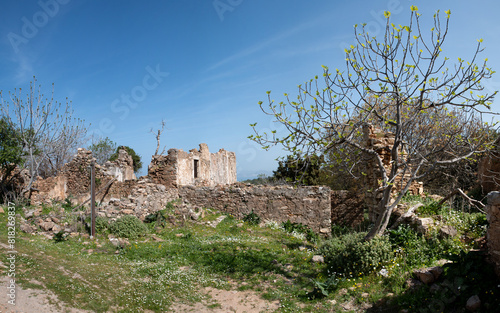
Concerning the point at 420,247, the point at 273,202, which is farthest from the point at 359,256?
the point at 273,202

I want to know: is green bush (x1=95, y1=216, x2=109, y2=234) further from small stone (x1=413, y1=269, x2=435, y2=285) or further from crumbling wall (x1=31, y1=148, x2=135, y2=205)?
small stone (x1=413, y1=269, x2=435, y2=285)

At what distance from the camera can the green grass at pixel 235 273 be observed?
546 cm

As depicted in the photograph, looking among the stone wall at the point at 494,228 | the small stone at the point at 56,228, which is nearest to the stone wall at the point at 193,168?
the small stone at the point at 56,228

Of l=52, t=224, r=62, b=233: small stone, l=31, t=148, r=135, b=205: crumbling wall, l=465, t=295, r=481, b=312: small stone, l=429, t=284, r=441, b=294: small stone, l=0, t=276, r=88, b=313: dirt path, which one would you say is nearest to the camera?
l=465, t=295, r=481, b=312: small stone

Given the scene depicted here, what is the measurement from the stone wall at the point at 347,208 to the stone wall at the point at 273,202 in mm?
776

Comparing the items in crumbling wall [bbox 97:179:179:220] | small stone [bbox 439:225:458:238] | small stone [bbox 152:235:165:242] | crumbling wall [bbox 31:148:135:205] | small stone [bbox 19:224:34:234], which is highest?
crumbling wall [bbox 31:148:135:205]

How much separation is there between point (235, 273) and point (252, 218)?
620 centimetres

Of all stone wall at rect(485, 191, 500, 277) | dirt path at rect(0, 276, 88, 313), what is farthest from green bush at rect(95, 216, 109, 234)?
stone wall at rect(485, 191, 500, 277)

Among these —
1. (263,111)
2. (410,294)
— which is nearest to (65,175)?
(263,111)

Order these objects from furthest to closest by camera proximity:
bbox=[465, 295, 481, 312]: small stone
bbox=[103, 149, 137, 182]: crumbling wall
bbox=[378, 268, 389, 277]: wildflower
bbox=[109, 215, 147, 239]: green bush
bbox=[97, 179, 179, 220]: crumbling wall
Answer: bbox=[103, 149, 137, 182]: crumbling wall → bbox=[97, 179, 179, 220]: crumbling wall → bbox=[109, 215, 147, 239]: green bush → bbox=[378, 268, 389, 277]: wildflower → bbox=[465, 295, 481, 312]: small stone

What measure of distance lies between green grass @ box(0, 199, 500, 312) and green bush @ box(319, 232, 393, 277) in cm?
12

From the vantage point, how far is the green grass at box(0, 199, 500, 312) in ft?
17.9

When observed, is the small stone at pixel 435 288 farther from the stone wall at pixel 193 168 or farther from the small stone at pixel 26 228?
the stone wall at pixel 193 168

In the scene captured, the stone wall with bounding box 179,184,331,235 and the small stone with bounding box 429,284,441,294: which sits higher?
the stone wall with bounding box 179,184,331,235
